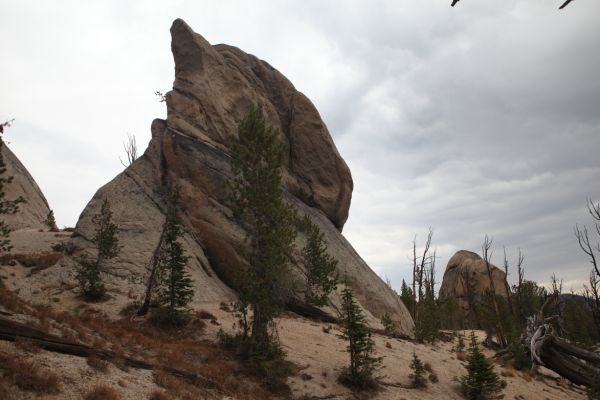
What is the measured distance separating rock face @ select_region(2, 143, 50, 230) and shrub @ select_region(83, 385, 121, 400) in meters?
46.0

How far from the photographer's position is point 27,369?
361 inches

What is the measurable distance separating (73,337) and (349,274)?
2783 centimetres

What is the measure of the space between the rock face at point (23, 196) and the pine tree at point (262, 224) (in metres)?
40.4

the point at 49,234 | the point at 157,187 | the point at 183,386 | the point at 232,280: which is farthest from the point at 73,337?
the point at 49,234

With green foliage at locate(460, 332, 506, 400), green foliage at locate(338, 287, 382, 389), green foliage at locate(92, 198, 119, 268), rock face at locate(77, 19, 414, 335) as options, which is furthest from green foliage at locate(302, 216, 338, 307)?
green foliage at locate(92, 198, 119, 268)

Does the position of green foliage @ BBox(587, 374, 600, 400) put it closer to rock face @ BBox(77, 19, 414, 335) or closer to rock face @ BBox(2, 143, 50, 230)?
rock face @ BBox(77, 19, 414, 335)

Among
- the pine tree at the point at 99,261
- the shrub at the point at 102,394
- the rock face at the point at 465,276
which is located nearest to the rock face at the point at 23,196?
the pine tree at the point at 99,261

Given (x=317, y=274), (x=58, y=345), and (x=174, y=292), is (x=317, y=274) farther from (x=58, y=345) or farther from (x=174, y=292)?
(x=58, y=345)

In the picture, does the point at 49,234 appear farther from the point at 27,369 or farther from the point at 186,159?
the point at 27,369

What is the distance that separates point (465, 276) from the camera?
253 feet

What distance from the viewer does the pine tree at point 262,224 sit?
18.3 meters

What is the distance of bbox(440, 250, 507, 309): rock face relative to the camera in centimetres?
7606

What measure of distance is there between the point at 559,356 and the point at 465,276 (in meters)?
55.5

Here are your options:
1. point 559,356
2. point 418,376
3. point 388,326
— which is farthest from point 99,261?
point 559,356
